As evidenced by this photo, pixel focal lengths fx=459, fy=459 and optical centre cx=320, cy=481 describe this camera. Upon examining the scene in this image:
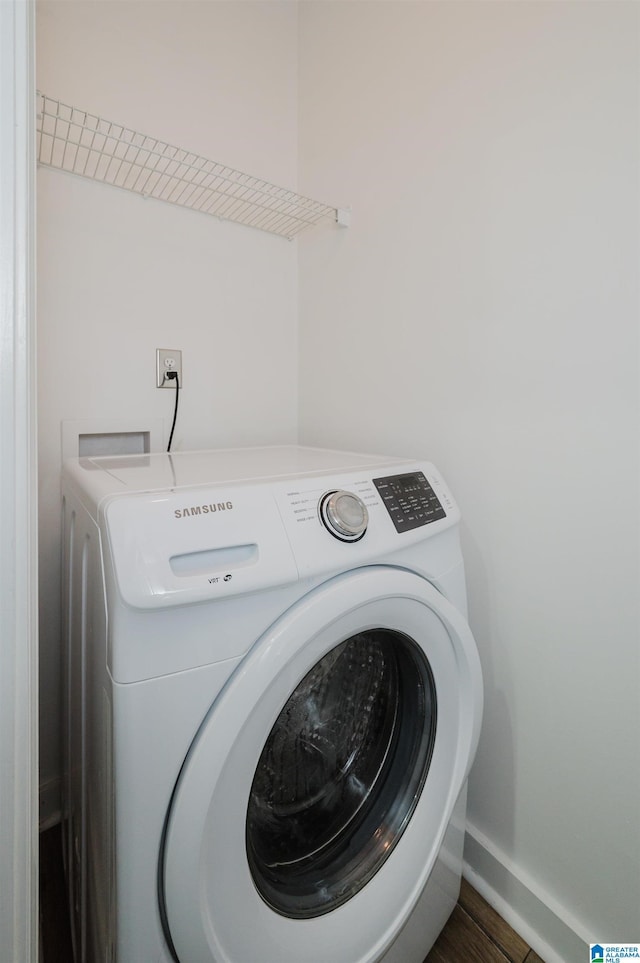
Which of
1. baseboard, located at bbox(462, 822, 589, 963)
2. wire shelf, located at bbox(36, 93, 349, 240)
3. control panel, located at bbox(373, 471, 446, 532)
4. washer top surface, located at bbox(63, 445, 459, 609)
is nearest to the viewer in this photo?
washer top surface, located at bbox(63, 445, 459, 609)

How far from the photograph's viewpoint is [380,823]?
33.7 inches

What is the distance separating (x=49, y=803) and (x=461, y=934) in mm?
1052

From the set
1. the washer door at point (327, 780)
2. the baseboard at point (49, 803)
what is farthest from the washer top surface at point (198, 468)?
the baseboard at point (49, 803)

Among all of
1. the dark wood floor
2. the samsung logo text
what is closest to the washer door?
the samsung logo text

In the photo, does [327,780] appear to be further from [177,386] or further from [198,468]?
[177,386]

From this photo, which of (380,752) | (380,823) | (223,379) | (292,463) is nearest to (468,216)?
(292,463)

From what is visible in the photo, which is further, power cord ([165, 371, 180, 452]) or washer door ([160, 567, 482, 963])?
power cord ([165, 371, 180, 452])

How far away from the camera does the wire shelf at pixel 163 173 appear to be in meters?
1.09

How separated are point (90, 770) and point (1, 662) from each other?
0.96 feet

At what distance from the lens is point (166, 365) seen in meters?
1.34

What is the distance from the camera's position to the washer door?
1.81ft
